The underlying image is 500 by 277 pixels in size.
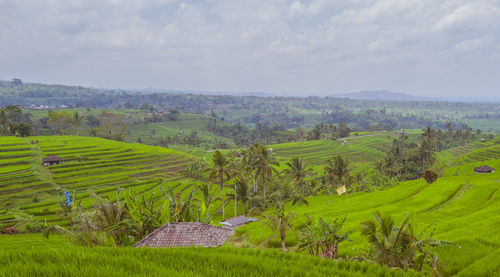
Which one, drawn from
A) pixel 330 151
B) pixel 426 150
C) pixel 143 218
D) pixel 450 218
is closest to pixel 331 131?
pixel 330 151

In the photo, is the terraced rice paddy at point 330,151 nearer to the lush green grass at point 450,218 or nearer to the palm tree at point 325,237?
the lush green grass at point 450,218

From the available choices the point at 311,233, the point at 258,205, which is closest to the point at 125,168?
the point at 258,205

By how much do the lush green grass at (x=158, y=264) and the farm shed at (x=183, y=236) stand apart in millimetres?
10306

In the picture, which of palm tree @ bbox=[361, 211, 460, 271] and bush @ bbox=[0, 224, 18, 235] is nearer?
palm tree @ bbox=[361, 211, 460, 271]

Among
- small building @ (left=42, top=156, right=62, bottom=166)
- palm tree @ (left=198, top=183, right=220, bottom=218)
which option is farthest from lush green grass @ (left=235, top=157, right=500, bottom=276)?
small building @ (left=42, top=156, right=62, bottom=166)

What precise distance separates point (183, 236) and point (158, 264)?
12.3 meters

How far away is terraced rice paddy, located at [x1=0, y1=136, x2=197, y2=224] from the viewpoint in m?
57.9

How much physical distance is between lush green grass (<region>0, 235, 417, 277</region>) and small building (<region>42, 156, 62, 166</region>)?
77861 millimetres

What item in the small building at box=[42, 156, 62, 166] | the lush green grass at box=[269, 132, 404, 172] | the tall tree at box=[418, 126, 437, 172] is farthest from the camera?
the lush green grass at box=[269, 132, 404, 172]

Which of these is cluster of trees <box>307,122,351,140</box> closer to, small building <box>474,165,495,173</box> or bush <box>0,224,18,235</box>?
small building <box>474,165,495,173</box>

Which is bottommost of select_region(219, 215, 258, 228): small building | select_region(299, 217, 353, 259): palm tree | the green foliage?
select_region(219, 215, 258, 228): small building

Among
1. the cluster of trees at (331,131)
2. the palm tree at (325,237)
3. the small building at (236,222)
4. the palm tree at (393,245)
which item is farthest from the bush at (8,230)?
the cluster of trees at (331,131)

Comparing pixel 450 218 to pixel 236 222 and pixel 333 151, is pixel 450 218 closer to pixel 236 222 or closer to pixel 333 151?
pixel 236 222

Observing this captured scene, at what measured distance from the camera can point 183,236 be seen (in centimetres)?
2017
